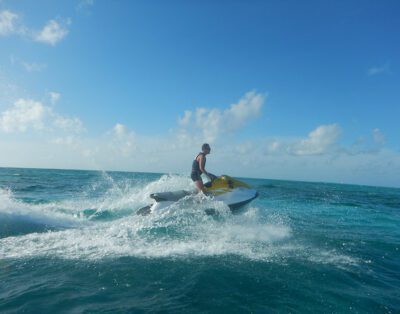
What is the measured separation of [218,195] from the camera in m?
10.4

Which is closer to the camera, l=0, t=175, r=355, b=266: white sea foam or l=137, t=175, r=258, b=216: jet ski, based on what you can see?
l=0, t=175, r=355, b=266: white sea foam

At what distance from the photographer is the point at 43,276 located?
17.8ft

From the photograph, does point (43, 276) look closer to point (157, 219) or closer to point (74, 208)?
point (157, 219)

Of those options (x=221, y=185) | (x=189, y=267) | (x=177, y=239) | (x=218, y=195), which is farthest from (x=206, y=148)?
(x=189, y=267)

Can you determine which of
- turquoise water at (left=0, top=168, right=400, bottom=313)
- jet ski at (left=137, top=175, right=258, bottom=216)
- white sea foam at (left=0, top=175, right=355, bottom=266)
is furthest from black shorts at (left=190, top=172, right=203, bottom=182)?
turquoise water at (left=0, top=168, right=400, bottom=313)

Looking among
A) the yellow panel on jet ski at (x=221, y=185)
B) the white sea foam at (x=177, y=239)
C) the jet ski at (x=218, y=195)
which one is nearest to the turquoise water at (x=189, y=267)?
the white sea foam at (x=177, y=239)

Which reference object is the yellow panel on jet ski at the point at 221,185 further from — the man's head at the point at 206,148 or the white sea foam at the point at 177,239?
the man's head at the point at 206,148

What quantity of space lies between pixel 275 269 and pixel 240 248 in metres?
1.40

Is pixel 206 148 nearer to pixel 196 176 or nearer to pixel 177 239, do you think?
pixel 196 176

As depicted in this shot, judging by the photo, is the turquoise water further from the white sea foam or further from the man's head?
the man's head

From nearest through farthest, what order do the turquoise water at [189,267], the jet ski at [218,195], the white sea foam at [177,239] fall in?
1. the turquoise water at [189,267]
2. the white sea foam at [177,239]
3. the jet ski at [218,195]

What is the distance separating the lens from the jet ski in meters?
10.1

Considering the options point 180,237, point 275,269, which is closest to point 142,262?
point 180,237

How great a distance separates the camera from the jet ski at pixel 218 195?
33.0 feet
